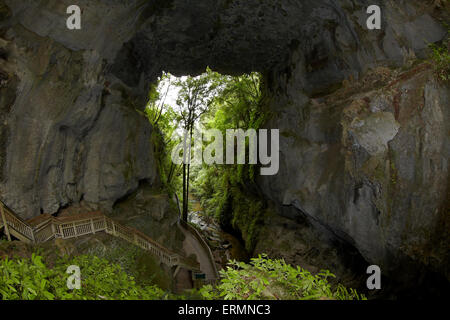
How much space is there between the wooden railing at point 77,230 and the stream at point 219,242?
3.44 m

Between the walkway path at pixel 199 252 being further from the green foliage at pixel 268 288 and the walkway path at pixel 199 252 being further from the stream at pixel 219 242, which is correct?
the green foliage at pixel 268 288

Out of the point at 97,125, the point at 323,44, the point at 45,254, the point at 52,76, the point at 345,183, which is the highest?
the point at 323,44

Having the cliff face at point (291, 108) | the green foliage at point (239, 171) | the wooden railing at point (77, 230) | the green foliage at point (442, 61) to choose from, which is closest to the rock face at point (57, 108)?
the cliff face at point (291, 108)

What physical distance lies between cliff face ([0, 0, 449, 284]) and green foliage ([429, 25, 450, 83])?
37 cm

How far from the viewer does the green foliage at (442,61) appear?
868 centimetres

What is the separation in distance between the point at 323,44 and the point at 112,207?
14.0 meters

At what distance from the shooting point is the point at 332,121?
11898 millimetres

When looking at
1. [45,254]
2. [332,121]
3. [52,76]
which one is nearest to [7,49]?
[52,76]

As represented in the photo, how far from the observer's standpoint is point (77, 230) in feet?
30.9

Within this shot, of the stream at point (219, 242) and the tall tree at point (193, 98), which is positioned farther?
the tall tree at point (193, 98)

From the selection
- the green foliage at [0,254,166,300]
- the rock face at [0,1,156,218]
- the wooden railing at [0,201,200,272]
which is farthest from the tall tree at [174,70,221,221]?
the green foliage at [0,254,166,300]

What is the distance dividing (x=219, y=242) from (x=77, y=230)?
36.5 ft

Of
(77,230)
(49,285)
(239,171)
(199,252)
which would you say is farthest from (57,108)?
(239,171)
